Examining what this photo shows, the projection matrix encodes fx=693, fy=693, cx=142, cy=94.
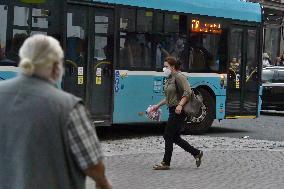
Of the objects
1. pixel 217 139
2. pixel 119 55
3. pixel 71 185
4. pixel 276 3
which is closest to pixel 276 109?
pixel 217 139

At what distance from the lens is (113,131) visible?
15.4m

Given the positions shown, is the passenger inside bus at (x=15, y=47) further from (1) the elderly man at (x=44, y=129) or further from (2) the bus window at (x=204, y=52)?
(1) the elderly man at (x=44, y=129)

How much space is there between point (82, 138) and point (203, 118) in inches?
474

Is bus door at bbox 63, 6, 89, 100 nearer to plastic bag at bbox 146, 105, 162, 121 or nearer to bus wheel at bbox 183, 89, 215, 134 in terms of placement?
plastic bag at bbox 146, 105, 162, 121

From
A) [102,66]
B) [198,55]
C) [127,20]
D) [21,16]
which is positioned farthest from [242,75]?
[21,16]

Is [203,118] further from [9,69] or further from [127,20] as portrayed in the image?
[9,69]

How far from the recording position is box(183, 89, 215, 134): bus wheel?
15.5m

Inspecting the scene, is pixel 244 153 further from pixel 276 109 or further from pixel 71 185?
pixel 276 109

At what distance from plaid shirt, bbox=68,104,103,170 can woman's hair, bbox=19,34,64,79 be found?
277 millimetres

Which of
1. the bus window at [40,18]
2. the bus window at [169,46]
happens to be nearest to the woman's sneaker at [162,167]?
the bus window at [40,18]

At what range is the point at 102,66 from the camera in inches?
520

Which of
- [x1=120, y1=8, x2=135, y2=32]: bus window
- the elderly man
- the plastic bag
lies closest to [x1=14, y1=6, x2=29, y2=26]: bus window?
[x1=120, y1=8, x2=135, y2=32]: bus window

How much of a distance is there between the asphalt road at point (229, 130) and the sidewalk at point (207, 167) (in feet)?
3.79

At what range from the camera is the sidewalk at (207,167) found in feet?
29.5
